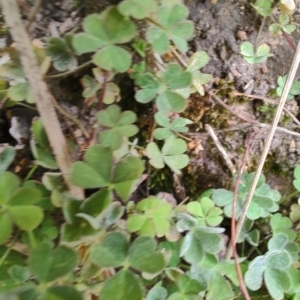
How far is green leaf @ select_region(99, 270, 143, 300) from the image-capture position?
0.77 m

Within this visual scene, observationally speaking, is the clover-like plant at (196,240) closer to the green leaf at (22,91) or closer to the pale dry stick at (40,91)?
the pale dry stick at (40,91)

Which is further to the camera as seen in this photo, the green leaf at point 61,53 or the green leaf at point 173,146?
the green leaf at point 173,146

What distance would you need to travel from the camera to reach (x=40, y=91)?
834mm

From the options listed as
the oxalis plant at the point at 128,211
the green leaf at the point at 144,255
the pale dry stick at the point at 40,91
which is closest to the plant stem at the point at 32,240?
the oxalis plant at the point at 128,211

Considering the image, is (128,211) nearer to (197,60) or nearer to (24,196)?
(24,196)

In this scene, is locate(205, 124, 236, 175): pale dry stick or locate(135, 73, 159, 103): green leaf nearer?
locate(135, 73, 159, 103): green leaf

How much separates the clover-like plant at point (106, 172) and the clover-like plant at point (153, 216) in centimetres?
13

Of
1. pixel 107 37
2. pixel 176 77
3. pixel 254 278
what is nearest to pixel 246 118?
pixel 176 77

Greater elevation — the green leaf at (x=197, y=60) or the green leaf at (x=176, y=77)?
the green leaf at (x=176, y=77)

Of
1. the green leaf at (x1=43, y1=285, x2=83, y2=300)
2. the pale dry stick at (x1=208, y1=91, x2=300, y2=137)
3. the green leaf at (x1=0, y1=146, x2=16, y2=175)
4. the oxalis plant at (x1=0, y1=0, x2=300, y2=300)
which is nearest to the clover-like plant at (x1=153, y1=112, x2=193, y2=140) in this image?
the oxalis plant at (x1=0, y1=0, x2=300, y2=300)

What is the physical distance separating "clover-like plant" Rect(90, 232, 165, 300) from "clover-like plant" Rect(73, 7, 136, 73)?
34 cm

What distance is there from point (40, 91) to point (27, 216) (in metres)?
0.25

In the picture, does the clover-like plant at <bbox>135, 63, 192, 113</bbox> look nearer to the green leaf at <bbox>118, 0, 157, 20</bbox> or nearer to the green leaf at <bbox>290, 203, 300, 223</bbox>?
the green leaf at <bbox>118, 0, 157, 20</bbox>

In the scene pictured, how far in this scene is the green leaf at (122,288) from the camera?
767 millimetres
